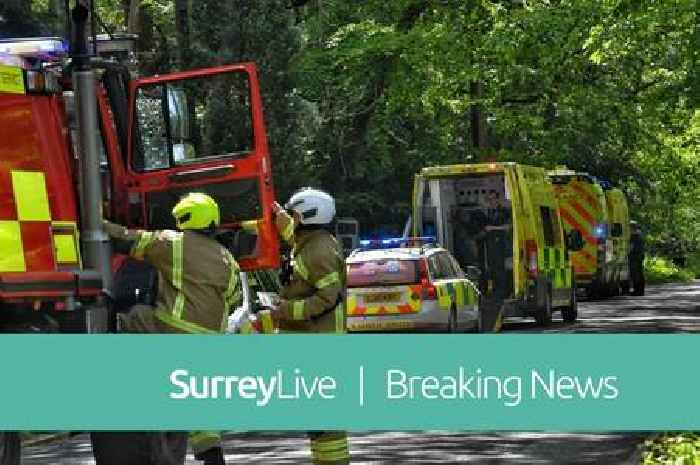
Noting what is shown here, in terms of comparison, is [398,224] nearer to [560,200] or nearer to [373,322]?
[560,200]

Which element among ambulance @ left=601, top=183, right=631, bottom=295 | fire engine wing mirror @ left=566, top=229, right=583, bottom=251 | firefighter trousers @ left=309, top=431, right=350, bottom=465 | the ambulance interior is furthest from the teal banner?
ambulance @ left=601, top=183, right=631, bottom=295

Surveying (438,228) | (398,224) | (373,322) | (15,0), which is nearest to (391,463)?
(373,322)

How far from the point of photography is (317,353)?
881cm

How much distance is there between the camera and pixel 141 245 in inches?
393

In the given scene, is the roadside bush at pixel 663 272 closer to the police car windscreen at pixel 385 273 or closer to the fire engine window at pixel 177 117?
the police car windscreen at pixel 385 273

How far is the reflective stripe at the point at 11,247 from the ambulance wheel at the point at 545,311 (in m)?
16.7

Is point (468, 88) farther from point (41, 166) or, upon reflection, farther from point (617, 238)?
point (41, 166)

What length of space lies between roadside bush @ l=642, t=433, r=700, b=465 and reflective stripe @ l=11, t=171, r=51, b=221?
4098mm

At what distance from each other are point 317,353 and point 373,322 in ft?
40.3

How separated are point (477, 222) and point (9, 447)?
1669cm

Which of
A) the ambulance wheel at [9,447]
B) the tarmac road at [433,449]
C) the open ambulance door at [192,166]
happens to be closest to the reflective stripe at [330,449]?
the ambulance wheel at [9,447]

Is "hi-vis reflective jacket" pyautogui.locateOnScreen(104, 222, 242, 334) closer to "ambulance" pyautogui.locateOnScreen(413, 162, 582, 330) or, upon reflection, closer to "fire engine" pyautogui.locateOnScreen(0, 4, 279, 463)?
"fire engine" pyautogui.locateOnScreen(0, 4, 279, 463)

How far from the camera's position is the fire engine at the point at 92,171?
10258mm

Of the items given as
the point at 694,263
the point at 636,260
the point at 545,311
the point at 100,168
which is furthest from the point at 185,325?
the point at 694,263
